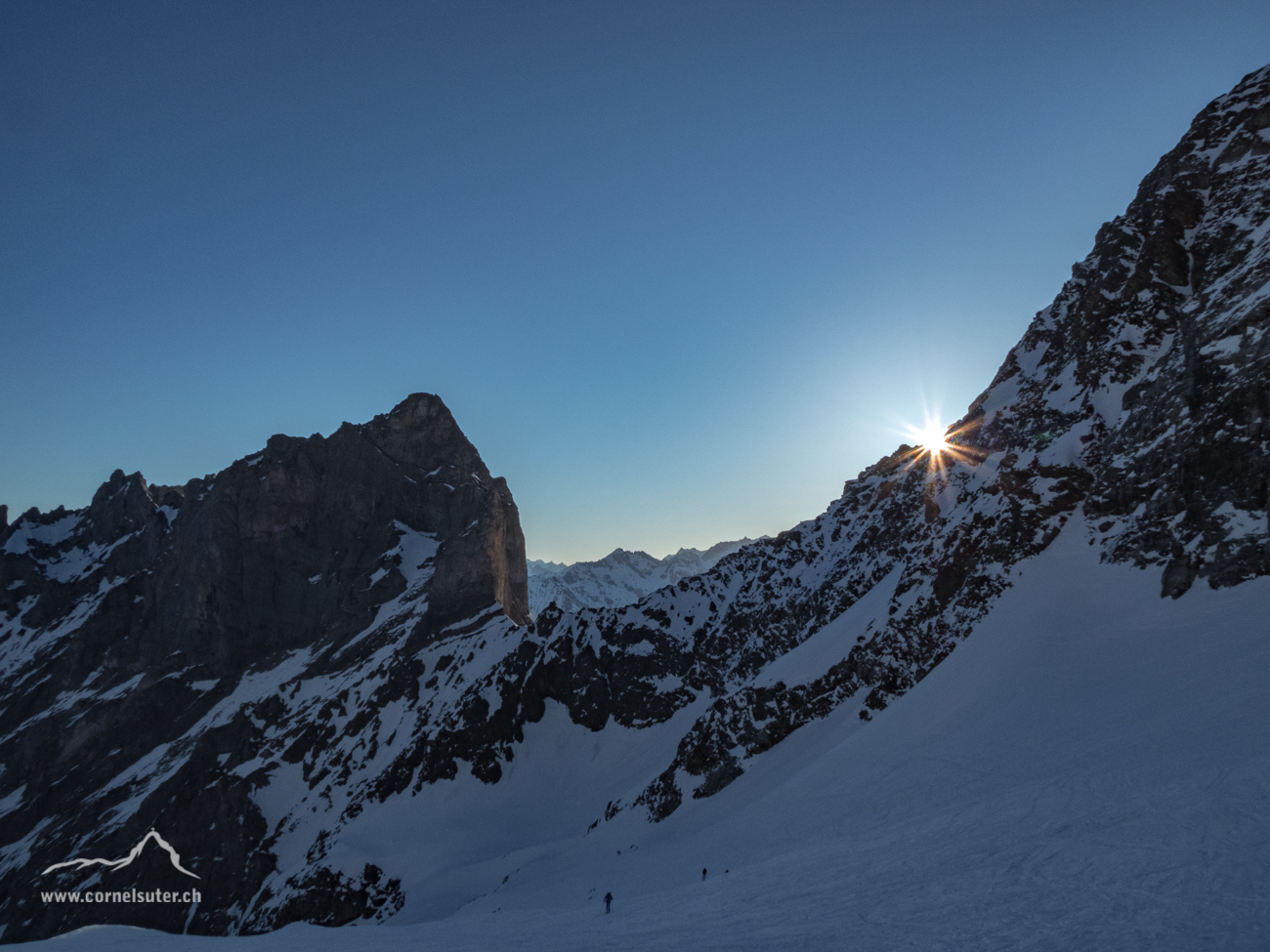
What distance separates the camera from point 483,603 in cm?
11212

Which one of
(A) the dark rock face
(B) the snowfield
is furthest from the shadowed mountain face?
(B) the snowfield

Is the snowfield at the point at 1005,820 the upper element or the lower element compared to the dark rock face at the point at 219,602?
lower

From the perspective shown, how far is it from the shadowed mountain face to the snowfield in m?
3.70

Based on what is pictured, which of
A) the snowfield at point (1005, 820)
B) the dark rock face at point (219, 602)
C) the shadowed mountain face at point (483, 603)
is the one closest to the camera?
the snowfield at point (1005, 820)

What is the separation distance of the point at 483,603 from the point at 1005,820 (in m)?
96.4

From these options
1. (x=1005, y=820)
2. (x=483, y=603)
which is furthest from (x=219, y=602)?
(x=1005, y=820)

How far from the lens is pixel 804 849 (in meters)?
32.6

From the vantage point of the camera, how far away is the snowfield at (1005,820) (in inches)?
669

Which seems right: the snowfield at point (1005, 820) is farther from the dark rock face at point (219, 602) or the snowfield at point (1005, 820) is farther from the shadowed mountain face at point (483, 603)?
the dark rock face at point (219, 602)

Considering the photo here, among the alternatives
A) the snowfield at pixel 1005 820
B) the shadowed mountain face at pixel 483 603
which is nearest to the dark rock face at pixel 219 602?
the shadowed mountain face at pixel 483 603

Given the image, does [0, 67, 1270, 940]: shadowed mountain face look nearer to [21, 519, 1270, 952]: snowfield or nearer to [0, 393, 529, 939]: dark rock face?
[0, 393, 529, 939]: dark rock face

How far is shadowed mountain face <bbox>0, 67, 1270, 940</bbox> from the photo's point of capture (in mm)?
48125

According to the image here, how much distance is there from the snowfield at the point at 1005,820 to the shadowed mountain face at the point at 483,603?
3.70 m

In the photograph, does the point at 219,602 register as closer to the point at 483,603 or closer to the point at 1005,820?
the point at 483,603
